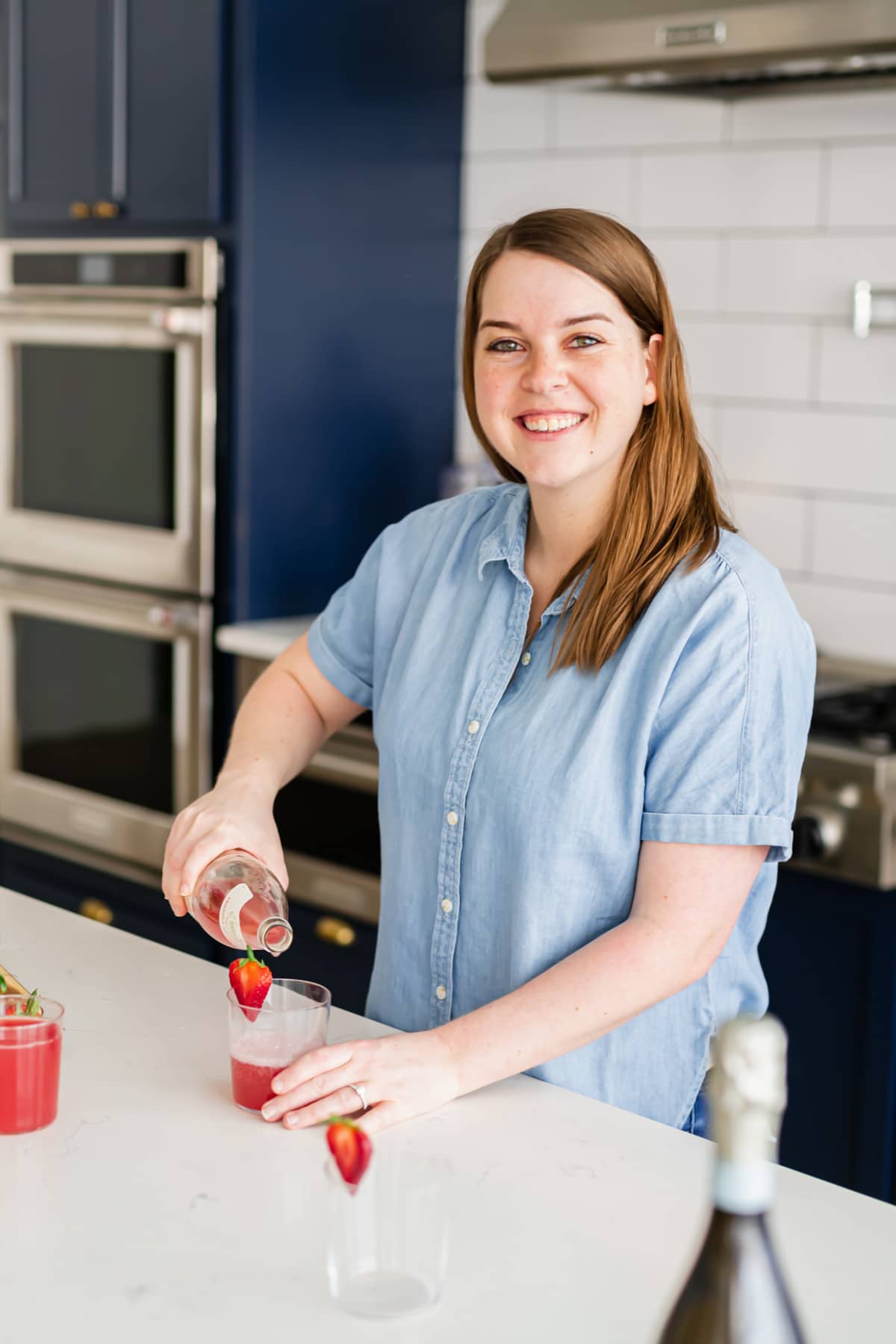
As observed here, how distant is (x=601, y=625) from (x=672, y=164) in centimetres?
166

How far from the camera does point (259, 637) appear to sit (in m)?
2.85

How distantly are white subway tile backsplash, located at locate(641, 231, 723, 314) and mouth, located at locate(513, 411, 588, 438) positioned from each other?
1448 millimetres

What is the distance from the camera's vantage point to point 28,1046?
1.15 metres

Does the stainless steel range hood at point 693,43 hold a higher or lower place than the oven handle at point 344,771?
higher

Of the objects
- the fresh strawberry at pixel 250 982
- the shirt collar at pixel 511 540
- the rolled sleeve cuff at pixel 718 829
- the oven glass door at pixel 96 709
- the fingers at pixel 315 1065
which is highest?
the shirt collar at pixel 511 540

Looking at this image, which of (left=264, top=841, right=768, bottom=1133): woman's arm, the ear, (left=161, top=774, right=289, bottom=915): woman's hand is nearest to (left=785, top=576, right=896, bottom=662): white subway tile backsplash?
the ear

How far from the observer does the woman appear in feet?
4.42

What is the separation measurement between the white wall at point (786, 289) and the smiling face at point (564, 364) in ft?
3.70

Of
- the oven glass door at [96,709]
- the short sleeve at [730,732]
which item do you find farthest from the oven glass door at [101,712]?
the short sleeve at [730,732]

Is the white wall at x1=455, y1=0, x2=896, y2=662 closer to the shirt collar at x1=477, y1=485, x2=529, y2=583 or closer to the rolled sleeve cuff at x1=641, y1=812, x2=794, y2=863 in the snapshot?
the shirt collar at x1=477, y1=485, x2=529, y2=583

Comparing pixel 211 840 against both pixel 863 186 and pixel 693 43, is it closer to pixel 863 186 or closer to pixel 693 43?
pixel 693 43

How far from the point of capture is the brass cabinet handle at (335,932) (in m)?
2.79

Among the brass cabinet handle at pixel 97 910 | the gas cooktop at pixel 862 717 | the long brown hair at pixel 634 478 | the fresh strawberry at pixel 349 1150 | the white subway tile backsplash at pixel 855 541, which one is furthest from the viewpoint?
the brass cabinet handle at pixel 97 910

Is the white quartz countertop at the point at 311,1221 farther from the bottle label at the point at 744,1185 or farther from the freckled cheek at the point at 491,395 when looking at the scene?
the freckled cheek at the point at 491,395
